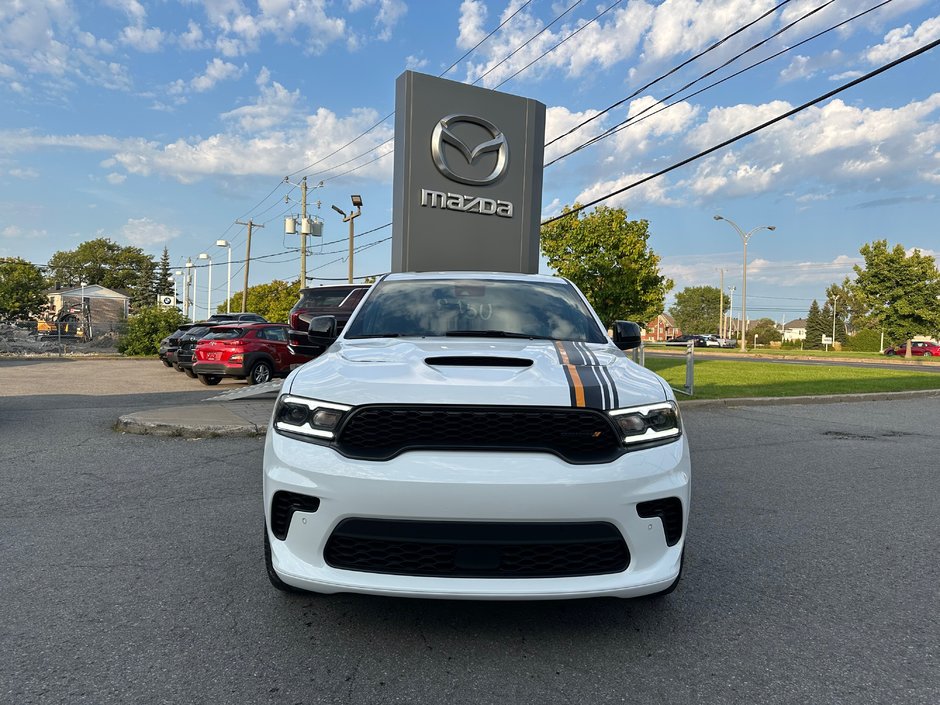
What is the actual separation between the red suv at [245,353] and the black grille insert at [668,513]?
12.3 m

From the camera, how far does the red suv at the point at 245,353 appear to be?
576 inches

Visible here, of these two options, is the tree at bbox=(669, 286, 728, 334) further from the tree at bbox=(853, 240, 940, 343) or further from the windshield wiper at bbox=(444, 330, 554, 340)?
the windshield wiper at bbox=(444, 330, 554, 340)

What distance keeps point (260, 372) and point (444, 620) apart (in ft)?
42.1

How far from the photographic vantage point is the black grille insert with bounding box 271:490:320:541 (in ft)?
8.46

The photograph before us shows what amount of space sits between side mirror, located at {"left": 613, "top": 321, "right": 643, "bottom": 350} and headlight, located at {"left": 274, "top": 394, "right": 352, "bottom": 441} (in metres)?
2.50

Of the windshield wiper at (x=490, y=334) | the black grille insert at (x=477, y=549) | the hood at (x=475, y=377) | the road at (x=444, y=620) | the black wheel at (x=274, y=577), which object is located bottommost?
the road at (x=444, y=620)

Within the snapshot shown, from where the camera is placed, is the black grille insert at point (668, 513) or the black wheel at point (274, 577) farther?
the black wheel at point (274, 577)

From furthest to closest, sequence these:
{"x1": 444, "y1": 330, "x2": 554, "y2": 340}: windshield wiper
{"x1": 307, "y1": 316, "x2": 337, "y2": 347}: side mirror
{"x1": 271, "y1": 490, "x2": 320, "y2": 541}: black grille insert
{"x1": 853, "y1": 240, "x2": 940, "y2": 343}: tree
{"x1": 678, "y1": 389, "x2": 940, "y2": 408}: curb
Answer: {"x1": 853, "y1": 240, "x2": 940, "y2": 343}: tree, {"x1": 678, "y1": 389, "x2": 940, "y2": 408}: curb, {"x1": 307, "y1": 316, "x2": 337, "y2": 347}: side mirror, {"x1": 444, "y1": 330, "x2": 554, "y2": 340}: windshield wiper, {"x1": 271, "y1": 490, "x2": 320, "y2": 541}: black grille insert

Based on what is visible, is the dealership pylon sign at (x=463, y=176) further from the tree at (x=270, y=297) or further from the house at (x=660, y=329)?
the house at (x=660, y=329)

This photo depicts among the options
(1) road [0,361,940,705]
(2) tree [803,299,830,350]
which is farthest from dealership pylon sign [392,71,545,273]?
(2) tree [803,299,830,350]

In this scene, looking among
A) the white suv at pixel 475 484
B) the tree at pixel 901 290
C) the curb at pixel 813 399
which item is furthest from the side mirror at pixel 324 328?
the tree at pixel 901 290

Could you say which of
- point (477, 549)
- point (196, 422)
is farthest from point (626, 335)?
point (196, 422)

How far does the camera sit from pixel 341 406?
2652 millimetres

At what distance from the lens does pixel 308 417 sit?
273 cm
